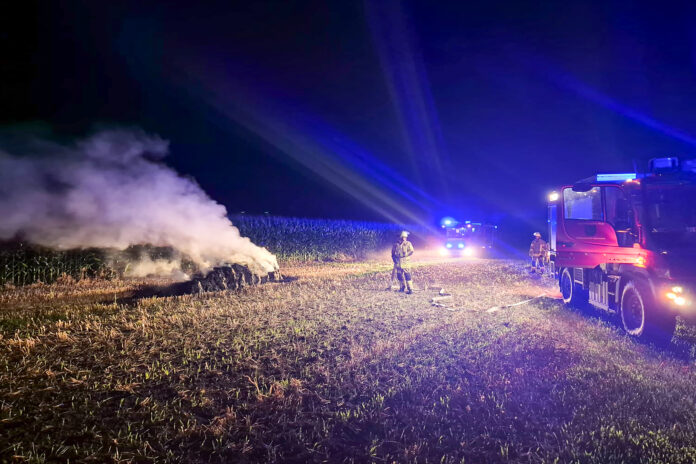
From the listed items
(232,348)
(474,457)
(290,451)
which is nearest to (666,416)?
(474,457)

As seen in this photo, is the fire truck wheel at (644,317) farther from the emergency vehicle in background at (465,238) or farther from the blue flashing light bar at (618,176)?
the emergency vehicle in background at (465,238)

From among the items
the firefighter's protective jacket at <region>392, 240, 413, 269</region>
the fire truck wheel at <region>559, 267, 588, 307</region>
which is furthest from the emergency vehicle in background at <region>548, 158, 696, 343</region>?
the firefighter's protective jacket at <region>392, 240, 413, 269</region>

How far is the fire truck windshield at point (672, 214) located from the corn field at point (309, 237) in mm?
17764

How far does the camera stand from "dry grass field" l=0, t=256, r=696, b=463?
143 inches

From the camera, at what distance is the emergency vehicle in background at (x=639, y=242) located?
684 cm

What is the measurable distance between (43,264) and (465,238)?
82.1 ft

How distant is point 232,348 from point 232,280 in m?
6.39

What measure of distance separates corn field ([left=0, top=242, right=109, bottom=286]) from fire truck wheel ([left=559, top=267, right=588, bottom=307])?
630 inches

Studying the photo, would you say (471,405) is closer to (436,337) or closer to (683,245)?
(436,337)

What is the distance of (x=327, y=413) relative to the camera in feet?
14.0

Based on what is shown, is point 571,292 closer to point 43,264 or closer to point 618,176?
point 618,176

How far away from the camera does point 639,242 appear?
752cm

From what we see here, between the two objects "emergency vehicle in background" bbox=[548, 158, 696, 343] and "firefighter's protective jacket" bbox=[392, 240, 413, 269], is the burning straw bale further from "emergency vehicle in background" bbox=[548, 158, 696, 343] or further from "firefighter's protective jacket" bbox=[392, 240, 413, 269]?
"emergency vehicle in background" bbox=[548, 158, 696, 343]

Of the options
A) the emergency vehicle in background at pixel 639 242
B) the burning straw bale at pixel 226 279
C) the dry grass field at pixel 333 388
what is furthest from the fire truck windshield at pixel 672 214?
the burning straw bale at pixel 226 279
